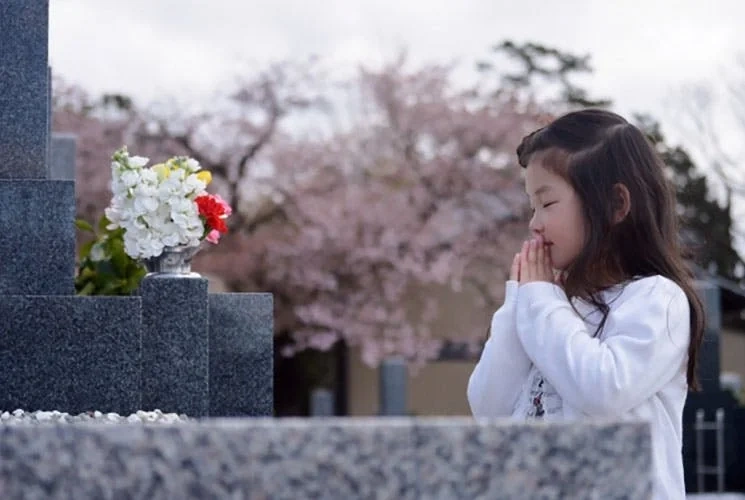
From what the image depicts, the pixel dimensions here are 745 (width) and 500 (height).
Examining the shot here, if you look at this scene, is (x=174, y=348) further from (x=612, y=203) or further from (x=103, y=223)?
(x=612, y=203)

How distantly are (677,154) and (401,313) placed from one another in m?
8.64

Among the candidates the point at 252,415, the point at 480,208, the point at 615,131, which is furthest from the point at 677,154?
the point at 615,131

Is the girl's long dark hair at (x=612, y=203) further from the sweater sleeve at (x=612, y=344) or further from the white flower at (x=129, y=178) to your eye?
the white flower at (x=129, y=178)

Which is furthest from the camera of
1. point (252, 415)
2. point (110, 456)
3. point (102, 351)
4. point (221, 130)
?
point (221, 130)

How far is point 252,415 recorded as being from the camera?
5.42 meters

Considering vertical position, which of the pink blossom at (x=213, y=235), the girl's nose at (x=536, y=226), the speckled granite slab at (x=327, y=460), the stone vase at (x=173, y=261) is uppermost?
the pink blossom at (x=213, y=235)

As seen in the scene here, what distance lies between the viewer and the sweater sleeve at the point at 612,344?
2.41 m

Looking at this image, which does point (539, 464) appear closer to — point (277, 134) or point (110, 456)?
point (110, 456)

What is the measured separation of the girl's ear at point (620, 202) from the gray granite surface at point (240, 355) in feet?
9.44

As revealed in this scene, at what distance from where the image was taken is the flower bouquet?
5.12m

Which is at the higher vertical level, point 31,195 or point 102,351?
point 31,195

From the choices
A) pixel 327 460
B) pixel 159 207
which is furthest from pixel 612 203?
pixel 159 207

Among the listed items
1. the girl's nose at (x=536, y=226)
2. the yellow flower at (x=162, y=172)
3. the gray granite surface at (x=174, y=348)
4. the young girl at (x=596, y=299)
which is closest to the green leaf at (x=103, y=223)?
the yellow flower at (x=162, y=172)

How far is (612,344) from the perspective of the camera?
2.46 m
